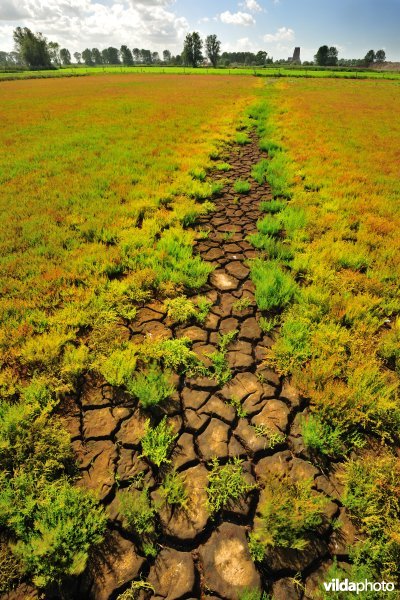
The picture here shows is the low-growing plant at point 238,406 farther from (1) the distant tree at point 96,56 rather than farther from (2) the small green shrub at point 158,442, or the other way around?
(1) the distant tree at point 96,56

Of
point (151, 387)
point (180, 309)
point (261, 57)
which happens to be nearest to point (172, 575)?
point (151, 387)

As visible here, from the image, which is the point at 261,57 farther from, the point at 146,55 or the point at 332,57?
the point at 146,55

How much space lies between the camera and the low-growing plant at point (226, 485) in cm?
229

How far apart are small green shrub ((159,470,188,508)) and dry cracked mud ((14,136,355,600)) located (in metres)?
0.05

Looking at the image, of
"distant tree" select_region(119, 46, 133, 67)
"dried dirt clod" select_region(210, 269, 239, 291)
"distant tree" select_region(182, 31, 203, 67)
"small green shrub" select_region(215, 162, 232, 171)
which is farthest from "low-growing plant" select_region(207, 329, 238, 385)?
"distant tree" select_region(119, 46, 133, 67)

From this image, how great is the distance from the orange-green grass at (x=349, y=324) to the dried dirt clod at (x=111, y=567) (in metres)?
1.47

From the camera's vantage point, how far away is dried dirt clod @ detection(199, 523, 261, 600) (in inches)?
75.7

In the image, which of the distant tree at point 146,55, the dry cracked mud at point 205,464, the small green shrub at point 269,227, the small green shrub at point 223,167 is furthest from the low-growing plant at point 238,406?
the distant tree at point 146,55

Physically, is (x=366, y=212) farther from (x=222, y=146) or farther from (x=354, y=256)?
(x=222, y=146)

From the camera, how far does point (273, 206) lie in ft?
21.9

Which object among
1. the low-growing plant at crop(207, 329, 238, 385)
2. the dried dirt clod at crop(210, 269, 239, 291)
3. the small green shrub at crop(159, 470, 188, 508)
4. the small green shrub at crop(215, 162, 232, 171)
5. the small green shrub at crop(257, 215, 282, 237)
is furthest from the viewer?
the small green shrub at crop(215, 162, 232, 171)

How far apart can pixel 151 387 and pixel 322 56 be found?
131148 millimetres

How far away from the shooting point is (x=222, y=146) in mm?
11398

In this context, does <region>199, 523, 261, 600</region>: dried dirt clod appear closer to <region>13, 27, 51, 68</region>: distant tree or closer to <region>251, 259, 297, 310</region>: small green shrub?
<region>251, 259, 297, 310</region>: small green shrub
